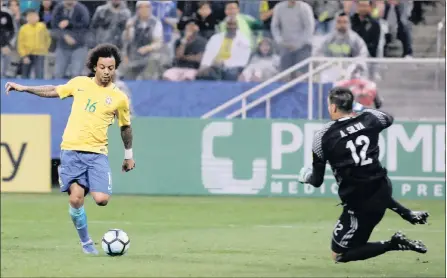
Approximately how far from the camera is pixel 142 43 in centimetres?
2230

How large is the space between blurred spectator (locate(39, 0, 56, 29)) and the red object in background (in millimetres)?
5945

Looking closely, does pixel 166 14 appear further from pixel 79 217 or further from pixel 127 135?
pixel 127 135

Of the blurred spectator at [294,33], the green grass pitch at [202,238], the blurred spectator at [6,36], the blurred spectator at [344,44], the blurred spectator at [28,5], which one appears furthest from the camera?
the blurred spectator at [28,5]

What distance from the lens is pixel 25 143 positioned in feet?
69.7

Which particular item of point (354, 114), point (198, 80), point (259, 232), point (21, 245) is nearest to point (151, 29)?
point (198, 80)

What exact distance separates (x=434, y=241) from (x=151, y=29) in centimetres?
868

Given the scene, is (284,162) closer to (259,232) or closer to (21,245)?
(259,232)

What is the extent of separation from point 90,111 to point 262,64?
33.2ft

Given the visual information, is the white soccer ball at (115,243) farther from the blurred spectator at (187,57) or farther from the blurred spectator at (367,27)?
the blurred spectator at (367,27)

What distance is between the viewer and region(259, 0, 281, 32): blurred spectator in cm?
2197

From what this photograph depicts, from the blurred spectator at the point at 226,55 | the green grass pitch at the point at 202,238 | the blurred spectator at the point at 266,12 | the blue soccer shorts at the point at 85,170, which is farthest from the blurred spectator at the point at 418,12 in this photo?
the blue soccer shorts at the point at 85,170

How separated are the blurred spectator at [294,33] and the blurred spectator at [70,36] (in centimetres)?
371

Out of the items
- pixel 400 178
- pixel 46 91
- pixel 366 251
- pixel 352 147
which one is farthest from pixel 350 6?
pixel 352 147

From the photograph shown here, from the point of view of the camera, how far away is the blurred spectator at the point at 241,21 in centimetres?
2191
